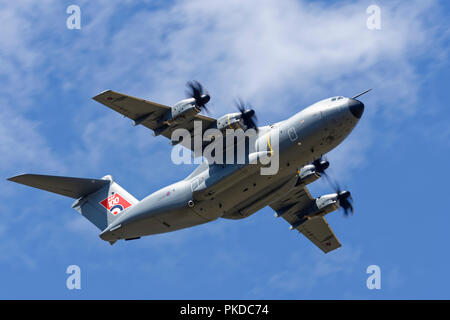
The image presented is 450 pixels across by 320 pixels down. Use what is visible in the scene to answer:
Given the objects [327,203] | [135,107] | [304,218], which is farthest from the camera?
[304,218]

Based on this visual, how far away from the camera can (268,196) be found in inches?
1319

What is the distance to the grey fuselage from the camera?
30.8 m

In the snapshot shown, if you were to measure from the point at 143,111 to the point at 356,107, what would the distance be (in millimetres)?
8982

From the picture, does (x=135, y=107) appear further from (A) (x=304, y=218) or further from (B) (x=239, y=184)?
(A) (x=304, y=218)

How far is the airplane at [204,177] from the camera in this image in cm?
3095

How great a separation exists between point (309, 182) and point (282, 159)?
4.26m

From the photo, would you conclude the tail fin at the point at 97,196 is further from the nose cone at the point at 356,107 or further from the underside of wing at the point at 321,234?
the nose cone at the point at 356,107

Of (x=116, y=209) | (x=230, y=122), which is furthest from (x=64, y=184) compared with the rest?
(x=230, y=122)

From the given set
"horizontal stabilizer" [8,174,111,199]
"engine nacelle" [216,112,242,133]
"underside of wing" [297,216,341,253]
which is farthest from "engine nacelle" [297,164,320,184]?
"horizontal stabilizer" [8,174,111,199]

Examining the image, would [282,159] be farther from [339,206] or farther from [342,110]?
[339,206]

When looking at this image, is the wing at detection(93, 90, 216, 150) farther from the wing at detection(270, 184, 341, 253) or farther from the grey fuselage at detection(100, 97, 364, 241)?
the wing at detection(270, 184, 341, 253)

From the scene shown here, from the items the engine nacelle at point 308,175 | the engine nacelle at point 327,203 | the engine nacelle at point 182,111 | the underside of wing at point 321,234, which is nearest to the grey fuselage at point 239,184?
the engine nacelle at point 308,175

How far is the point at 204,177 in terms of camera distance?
3231 cm

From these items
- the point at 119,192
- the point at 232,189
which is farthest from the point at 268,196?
the point at 119,192
